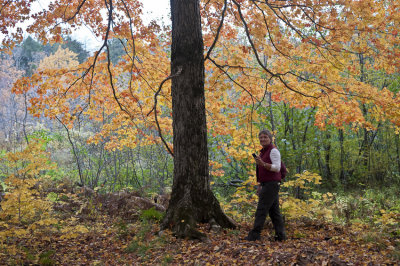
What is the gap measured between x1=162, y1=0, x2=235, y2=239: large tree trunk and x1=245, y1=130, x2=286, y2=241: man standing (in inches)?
32.1

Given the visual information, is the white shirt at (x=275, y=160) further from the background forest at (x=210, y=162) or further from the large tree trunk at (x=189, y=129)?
the large tree trunk at (x=189, y=129)

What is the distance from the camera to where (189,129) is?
4.93 meters

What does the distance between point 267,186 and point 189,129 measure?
1603mm

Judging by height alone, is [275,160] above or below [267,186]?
above

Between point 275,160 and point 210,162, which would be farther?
point 210,162

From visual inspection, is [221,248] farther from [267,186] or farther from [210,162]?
[210,162]

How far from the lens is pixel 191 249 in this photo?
4.10m

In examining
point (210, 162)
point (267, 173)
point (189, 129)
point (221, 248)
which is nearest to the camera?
point (221, 248)

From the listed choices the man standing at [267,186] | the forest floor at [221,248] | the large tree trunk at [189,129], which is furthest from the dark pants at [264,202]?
the large tree trunk at [189,129]

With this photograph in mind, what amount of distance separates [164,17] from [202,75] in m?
9.23

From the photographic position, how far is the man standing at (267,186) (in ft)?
14.1

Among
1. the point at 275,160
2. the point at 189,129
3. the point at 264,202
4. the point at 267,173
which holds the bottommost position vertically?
the point at 264,202

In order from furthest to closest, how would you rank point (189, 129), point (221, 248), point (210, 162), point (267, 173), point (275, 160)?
1. point (210, 162)
2. point (189, 129)
3. point (267, 173)
4. point (275, 160)
5. point (221, 248)

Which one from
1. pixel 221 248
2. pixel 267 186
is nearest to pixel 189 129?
pixel 267 186
